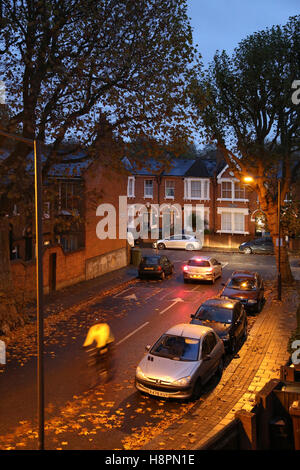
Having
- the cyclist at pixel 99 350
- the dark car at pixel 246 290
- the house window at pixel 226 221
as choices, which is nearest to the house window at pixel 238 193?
the house window at pixel 226 221

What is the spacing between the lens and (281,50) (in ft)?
81.7

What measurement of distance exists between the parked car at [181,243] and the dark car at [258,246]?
4350 millimetres

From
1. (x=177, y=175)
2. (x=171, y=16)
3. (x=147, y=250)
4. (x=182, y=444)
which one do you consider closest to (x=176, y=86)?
(x=171, y=16)

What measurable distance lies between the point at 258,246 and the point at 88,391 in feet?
104

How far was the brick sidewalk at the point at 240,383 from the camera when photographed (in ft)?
31.1

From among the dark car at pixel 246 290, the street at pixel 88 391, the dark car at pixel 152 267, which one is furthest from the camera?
the dark car at pixel 152 267

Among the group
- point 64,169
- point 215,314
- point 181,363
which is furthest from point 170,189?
point 181,363

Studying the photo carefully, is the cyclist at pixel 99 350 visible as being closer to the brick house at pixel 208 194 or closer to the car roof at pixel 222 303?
the car roof at pixel 222 303

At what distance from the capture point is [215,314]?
16484mm

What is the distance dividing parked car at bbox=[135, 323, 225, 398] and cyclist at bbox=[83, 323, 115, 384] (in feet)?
6.25

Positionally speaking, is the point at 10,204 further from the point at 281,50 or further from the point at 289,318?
the point at 281,50

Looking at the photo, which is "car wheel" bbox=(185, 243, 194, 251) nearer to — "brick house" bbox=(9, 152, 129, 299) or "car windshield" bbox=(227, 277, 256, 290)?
"brick house" bbox=(9, 152, 129, 299)

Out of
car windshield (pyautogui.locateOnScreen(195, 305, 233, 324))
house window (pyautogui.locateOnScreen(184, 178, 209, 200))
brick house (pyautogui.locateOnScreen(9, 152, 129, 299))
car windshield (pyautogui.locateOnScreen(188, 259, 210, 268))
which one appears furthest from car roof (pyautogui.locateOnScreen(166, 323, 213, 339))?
house window (pyautogui.locateOnScreen(184, 178, 209, 200))

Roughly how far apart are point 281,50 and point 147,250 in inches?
921
